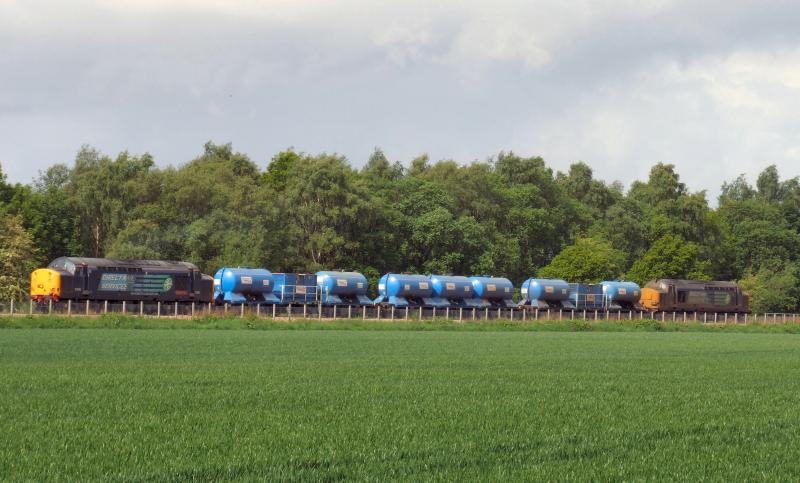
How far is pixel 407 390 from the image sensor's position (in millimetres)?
23391

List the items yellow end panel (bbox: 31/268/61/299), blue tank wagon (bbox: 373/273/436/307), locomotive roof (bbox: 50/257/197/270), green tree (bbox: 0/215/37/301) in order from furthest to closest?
blue tank wagon (bbox: 373/273/436/307) < green tree (bbox: 0/215/37/301) < locomotive roof (bbox: 50/257/197/270) < yellow end panel (bbox: 31/268/61/299)

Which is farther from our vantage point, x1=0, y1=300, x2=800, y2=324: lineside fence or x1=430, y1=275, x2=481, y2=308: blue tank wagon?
x1=430, y1=275, x2=481, y2=308: blue tank wagon

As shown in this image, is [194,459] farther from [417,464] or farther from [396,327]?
[396,327]

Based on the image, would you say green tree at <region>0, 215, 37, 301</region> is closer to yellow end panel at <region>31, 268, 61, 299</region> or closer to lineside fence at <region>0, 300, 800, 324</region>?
lineside fence at <region>0, 300, 800, 324</region>

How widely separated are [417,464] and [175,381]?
39.9ft

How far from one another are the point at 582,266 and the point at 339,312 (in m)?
43.8

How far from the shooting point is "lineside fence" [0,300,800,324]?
218 feet

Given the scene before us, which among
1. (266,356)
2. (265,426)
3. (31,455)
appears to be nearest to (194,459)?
(31,455)

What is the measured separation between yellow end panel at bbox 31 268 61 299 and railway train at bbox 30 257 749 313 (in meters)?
0.07

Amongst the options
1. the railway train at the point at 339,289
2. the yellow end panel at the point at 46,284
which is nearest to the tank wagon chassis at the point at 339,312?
the railway train at the point at 339,289

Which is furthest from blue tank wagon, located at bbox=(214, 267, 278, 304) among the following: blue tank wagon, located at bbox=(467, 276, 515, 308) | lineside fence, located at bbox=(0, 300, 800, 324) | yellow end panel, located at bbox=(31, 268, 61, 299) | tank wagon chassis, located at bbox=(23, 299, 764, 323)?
blue tank wagon, located at bbox=(467, 276, 515, 308)

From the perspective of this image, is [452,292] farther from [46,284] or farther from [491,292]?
[46,284]

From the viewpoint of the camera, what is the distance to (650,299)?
9731 cm

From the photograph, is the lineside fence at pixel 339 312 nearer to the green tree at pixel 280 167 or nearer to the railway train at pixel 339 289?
the railway train at pixel 339 289
